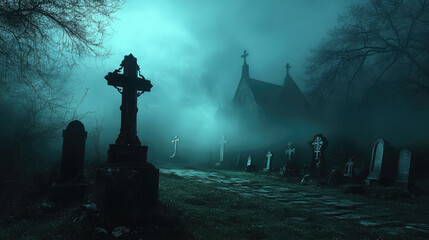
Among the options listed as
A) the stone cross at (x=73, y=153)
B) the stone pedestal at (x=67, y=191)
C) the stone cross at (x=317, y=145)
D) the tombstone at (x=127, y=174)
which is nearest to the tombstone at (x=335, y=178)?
the stone cross at (x=317, y=145)

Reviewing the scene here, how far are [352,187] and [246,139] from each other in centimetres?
1726

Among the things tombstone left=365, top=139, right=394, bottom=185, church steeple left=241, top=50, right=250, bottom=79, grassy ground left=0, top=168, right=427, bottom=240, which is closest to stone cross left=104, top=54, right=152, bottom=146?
grassy ground left=0, top=168, right=427, bottom=240

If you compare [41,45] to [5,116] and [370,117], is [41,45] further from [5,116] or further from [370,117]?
[370,117]

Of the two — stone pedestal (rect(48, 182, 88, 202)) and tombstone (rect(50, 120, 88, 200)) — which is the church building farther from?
stone pedestal (rect(48, 182, 88, 202))

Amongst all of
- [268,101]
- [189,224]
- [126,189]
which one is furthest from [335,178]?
[268,101]

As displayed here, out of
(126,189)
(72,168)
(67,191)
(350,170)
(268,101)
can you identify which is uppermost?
(268,101)

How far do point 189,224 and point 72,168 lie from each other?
426cm

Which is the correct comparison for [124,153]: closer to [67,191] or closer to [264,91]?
[67,191]

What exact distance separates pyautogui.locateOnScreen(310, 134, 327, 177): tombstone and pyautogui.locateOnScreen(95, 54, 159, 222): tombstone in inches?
469

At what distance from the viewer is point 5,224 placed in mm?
4777

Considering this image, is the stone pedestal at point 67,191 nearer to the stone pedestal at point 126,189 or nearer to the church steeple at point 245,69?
the stone pedestal at point 126,189

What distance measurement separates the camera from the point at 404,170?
11.0 m

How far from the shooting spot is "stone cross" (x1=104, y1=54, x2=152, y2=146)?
5383 millimetres

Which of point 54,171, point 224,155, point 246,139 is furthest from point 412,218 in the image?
point 246,139
